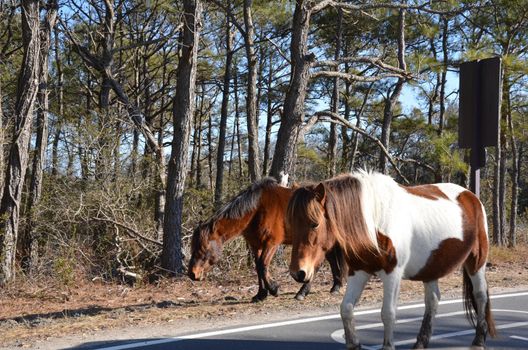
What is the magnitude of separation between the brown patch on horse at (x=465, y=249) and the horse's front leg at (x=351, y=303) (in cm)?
54

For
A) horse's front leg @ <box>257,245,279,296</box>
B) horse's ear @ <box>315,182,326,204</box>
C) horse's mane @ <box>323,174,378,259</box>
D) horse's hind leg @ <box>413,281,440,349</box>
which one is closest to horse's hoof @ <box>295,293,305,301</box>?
horse's front leg @ <box>257,245,279,296</box>

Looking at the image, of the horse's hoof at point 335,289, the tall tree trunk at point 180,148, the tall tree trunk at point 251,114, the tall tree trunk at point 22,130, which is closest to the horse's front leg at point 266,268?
the horse's hoof at point 335,289

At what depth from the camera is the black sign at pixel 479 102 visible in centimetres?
795

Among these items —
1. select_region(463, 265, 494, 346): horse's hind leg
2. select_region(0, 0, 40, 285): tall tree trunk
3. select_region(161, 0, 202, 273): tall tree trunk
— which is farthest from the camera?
select_region(161, 0, 202, 273): tall tree trunk

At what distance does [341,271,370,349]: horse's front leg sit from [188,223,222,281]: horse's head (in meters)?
3.51

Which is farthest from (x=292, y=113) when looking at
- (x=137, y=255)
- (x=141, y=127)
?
(x=137, y=255)

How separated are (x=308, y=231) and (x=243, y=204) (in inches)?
156

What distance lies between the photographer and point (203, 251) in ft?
24.6

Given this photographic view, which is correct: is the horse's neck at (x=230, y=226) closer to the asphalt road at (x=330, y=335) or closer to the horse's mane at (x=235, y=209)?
the horse's mane at (x=235, y=209)

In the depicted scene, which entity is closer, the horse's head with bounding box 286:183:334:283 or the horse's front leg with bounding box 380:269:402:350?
the horse's head with bounding box 286:183:334:283

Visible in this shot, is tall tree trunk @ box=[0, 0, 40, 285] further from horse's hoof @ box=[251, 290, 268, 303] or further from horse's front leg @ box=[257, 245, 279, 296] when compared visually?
horse's front leg @ box=[257, 245, 279, 296]

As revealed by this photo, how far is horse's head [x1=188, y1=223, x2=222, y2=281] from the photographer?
24.4ft

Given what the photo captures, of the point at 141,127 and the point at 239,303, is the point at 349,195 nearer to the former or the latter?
the point at 239,303

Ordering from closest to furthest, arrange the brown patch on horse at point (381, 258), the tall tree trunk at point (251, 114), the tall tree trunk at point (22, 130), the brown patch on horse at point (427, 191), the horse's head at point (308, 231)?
1. the horse's head at point (308, 231)
2. the brown patch on horse at point (381, 258)
3. the brown patch on horse at point (427, 191)
4. the tall tree trunk at point (22, 130)
5. the tall tree trunk at point (251, 114)
